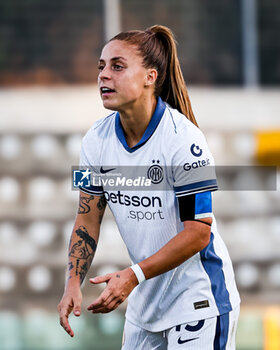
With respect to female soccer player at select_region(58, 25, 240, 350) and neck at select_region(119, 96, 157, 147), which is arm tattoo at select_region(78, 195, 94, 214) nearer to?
female soccer player at select_region(58, 25, 240, 350)

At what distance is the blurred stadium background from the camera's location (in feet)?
27.6

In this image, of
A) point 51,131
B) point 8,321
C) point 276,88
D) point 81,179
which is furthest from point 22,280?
point 81,179

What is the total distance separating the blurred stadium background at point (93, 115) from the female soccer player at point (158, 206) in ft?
14.8

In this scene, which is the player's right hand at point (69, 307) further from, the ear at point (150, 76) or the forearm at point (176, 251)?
the ear at point (150, 76)

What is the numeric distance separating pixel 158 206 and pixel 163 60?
584 millimetres

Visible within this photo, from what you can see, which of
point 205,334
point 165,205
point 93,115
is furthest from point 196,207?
point 93,115

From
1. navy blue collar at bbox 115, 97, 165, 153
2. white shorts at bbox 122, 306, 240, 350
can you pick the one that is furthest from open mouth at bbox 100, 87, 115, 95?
white shorts at bbox 122, 306, 240, 350

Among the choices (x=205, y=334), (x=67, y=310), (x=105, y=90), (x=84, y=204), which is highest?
(x=105, y=90)

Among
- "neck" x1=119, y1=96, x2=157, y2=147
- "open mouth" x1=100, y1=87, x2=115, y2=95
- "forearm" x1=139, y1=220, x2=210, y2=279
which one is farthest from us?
"neck" x1=119, y1=96, x2=157, y2=147

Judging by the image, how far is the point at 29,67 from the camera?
889 centimetres

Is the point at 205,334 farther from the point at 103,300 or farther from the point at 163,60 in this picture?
the point at 163,60

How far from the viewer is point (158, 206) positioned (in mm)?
3531

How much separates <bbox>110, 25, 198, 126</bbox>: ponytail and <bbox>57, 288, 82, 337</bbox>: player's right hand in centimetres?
85

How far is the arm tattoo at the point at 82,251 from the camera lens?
3689mm
